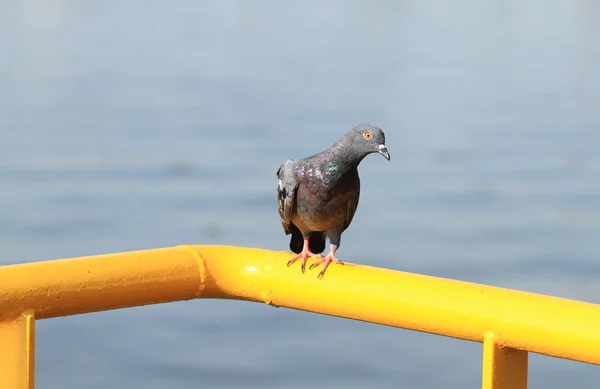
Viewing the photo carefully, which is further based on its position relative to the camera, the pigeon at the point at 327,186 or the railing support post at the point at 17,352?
the pigeon at the point at 327,186

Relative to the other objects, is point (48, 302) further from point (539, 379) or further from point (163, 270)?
point (539, 379)

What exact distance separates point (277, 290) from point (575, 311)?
0.73 metres

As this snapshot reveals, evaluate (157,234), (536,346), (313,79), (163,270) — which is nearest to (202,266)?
(163,270)

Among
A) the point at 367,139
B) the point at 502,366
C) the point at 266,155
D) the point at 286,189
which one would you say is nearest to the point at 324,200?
the point at 286,189

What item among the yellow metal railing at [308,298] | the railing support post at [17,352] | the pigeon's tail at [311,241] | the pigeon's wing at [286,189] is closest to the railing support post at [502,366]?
the yellow metal railing at [308,298]

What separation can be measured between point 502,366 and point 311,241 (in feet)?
8.38

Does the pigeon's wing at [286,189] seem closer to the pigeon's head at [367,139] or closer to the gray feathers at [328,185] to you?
the gray feathers at [328,185]

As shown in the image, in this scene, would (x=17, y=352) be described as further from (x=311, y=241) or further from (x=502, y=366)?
(x=311, y=241)

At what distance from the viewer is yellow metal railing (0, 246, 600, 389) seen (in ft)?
8.48

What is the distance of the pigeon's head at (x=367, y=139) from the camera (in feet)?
15.5

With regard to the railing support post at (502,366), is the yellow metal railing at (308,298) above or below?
above

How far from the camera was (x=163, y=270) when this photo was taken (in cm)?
296

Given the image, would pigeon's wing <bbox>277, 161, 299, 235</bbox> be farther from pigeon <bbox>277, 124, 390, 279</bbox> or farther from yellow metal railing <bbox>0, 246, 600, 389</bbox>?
yellow metal railing <bbox>0, 246, 600, 389</bbox>

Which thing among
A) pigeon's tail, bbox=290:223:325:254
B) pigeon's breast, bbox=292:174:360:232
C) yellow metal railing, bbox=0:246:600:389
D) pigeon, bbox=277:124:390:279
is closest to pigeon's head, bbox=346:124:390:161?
pigeon, bbox=277:124:390:279
